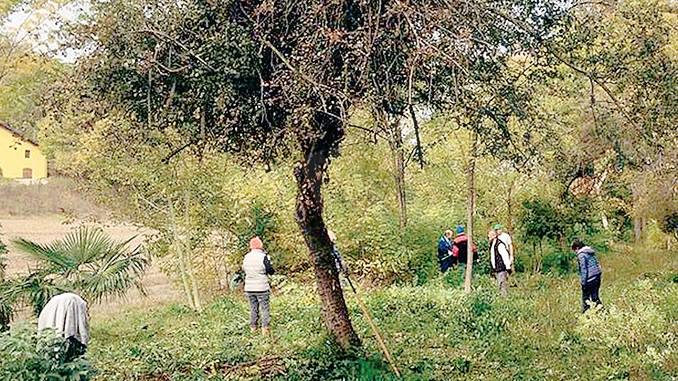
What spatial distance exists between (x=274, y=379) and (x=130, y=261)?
2.69 meters

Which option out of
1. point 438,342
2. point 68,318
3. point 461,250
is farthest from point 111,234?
point 68,318

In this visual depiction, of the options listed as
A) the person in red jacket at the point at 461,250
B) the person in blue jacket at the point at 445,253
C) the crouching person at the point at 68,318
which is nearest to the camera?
the crouching person at the point at 68,318

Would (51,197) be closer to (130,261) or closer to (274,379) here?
(130,261)

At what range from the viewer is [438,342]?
452 inches

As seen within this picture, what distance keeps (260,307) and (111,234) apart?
6.40 m

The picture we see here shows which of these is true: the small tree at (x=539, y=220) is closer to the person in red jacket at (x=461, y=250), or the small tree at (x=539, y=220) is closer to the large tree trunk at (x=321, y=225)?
the person in red jacket at (x=461, y=250)

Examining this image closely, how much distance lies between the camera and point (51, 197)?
29547 mm

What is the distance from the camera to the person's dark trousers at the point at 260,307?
42.9ft

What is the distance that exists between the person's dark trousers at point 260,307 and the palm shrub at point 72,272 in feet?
9.84

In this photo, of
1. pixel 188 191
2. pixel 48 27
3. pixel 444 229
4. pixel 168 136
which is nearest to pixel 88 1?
pixel 48 27

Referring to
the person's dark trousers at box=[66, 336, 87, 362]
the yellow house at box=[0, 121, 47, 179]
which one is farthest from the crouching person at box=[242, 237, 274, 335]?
the yellow house at box=[0, 121, 47, 179]

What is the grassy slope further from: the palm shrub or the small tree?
the small tree

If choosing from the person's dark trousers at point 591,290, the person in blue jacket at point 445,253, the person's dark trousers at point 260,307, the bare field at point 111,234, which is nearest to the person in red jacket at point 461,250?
the person in blue jacket at point 445,253

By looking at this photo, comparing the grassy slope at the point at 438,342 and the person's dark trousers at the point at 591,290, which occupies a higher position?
the person's dark trousers at the point at 591,290
